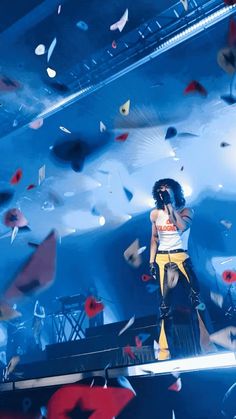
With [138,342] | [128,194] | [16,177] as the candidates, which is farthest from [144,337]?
[16,177]

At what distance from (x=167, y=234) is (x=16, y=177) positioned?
309cm

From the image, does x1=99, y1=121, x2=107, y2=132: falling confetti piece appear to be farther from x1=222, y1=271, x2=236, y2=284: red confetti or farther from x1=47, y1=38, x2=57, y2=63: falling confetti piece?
x1=222, y1=271, x2=236, y2=284: red confetti

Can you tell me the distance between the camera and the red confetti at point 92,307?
451cm

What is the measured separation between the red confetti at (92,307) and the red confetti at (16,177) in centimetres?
213

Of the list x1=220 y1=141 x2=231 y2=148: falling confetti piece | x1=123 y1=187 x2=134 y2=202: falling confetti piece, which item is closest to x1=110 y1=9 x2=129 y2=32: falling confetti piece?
x1=220 y1=141 x2=231 y2=148: falling confetti piece

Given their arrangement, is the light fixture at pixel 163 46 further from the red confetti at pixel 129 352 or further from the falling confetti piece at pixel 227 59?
the red confetti at pixel 129 352

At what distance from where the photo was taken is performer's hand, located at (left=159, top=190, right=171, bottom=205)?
3.14 metres

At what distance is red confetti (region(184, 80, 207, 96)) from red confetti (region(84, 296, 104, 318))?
301cm

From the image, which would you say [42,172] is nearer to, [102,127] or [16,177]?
[16,177]

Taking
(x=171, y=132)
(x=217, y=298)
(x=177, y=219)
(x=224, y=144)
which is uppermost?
(x=171, y=132)

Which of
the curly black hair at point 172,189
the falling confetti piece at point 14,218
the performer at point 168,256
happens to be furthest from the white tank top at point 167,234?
the falling confetti piece at point 14,218

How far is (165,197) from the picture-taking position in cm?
318

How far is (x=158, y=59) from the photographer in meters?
3.42

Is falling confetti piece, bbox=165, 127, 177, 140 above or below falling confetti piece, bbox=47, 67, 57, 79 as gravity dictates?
below
